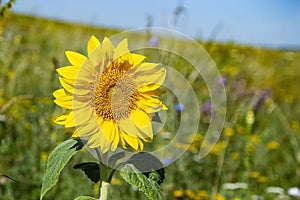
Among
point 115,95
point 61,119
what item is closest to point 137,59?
point 115,95

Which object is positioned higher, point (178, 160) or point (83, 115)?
point (83, 115)

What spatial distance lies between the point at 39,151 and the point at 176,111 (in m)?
0.81

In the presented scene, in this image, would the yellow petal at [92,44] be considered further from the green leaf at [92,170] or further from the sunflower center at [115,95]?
the green leaf at [92,170]

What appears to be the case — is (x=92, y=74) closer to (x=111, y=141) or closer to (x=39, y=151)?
(x=111, y=141)

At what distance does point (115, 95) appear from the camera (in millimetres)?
885

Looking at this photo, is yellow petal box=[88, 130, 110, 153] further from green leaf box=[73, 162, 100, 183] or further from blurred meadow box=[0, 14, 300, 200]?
blurred meadow box=[0, 14, 300, 200]

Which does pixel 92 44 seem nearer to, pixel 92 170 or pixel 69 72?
pixel 69 72

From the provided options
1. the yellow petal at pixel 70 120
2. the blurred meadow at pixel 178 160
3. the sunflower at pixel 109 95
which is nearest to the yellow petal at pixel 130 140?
the sunflower at pixel 109 95

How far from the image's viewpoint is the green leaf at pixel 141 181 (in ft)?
3.01

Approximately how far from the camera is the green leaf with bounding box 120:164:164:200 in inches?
36.2

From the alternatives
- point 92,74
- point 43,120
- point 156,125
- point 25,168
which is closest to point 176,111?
point 43,120

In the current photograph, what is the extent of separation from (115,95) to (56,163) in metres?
0.18

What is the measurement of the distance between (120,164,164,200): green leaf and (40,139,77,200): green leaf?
0.11m

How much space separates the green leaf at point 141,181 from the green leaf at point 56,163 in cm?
11
